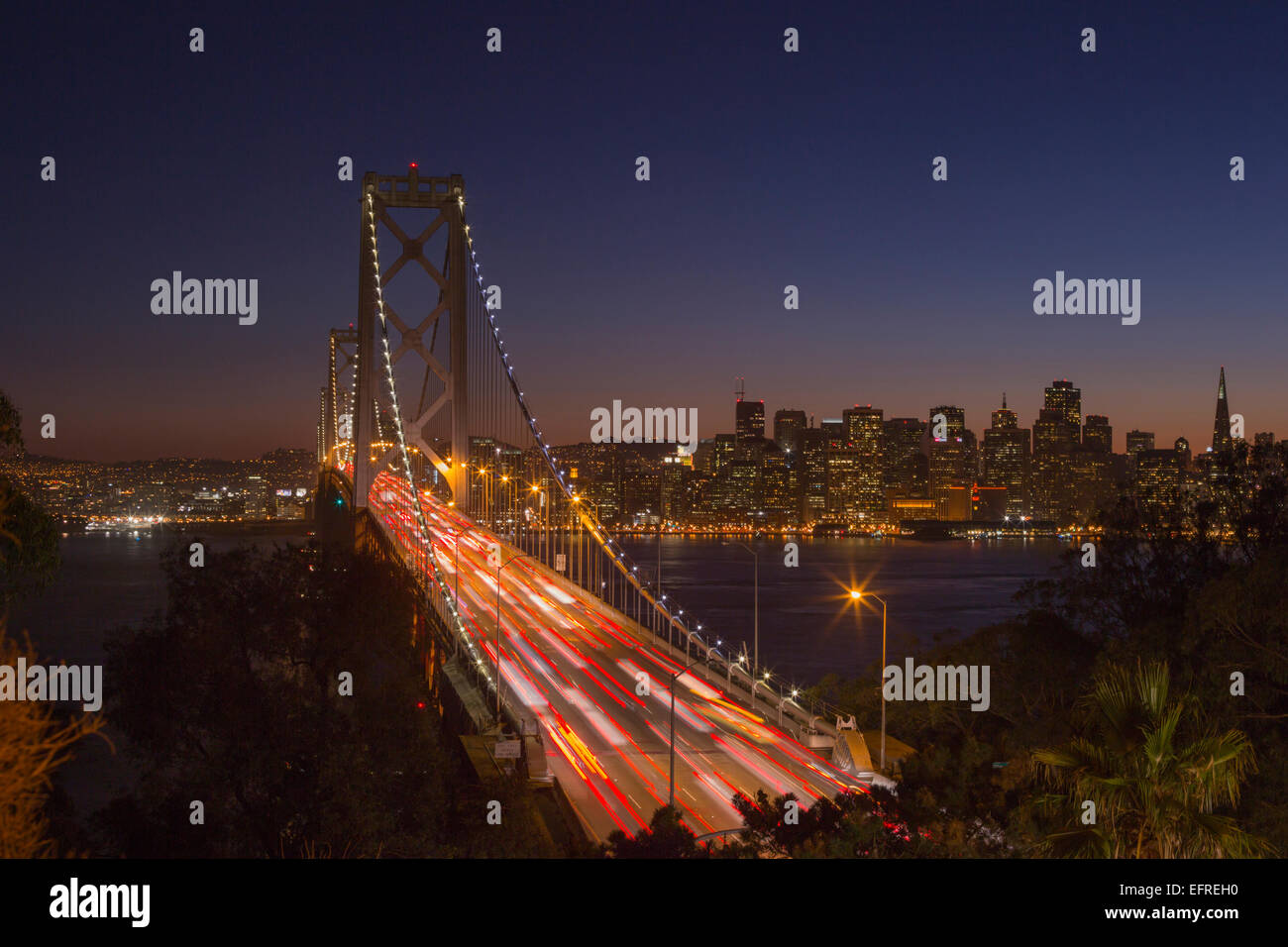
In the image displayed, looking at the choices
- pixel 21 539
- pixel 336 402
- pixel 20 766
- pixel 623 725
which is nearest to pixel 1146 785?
pixel 20 766

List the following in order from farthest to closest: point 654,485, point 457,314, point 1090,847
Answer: point 654,485, point 457,314, point 1090,847

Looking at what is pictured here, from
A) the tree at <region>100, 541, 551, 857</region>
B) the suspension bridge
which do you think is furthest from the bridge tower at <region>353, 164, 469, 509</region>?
the tree at <region>100, 541, 551, 857</region>

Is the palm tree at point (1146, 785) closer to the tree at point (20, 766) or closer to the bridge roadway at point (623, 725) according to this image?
the tree at point (20, 766)

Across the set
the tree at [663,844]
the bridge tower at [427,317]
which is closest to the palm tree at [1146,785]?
the tree at [663,844]

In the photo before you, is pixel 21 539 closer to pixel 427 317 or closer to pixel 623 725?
pixel 623 725

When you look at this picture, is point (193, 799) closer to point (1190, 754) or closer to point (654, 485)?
point (1190, 754)

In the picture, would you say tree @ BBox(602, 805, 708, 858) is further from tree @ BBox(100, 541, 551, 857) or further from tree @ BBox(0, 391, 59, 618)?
tree @ BBox(0, 391, 59, 618)

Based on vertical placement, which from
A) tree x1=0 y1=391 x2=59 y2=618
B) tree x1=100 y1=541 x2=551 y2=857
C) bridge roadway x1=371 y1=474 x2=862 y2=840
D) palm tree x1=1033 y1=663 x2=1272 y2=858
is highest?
tree x1=0 y1=391 x2=59 y2=618
